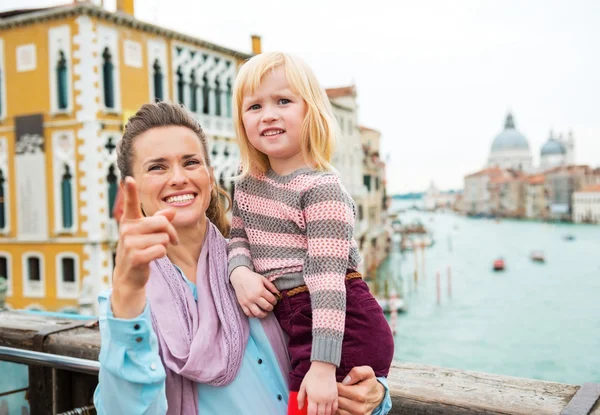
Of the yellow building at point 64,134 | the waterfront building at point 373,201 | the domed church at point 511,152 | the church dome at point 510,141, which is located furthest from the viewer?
the church dome at point 510,141

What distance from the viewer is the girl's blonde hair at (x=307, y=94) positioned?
118 cm

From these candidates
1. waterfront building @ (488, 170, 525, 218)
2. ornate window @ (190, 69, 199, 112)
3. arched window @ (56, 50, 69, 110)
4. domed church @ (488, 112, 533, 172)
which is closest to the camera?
arched window @ (56, 50, 69, 110)

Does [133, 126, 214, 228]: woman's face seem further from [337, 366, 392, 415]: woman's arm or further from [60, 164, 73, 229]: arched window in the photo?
[60, 164, 73, 229]: arched window

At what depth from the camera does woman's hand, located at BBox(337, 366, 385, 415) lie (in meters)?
1.09

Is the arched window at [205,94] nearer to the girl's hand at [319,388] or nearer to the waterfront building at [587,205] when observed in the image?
the girl's hand at [319,388]

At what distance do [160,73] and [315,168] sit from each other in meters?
13.0

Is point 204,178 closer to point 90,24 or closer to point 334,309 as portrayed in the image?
point 334,309

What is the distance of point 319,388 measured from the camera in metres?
1.05

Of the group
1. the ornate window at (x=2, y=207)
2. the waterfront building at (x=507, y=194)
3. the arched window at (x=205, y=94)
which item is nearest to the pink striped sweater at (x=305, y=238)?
the ornate window at (x=2, y=207)

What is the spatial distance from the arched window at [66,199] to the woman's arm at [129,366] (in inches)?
489

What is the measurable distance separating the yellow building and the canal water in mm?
15086

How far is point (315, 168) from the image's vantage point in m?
1.19

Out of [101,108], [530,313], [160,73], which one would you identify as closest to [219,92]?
[160,73]

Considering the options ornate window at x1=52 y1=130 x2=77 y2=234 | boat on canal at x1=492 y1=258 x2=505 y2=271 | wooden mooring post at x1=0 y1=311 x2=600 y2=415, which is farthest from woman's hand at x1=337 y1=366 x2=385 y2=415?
boat on canal at x1=492 y1=258 x2=505 y2=271
